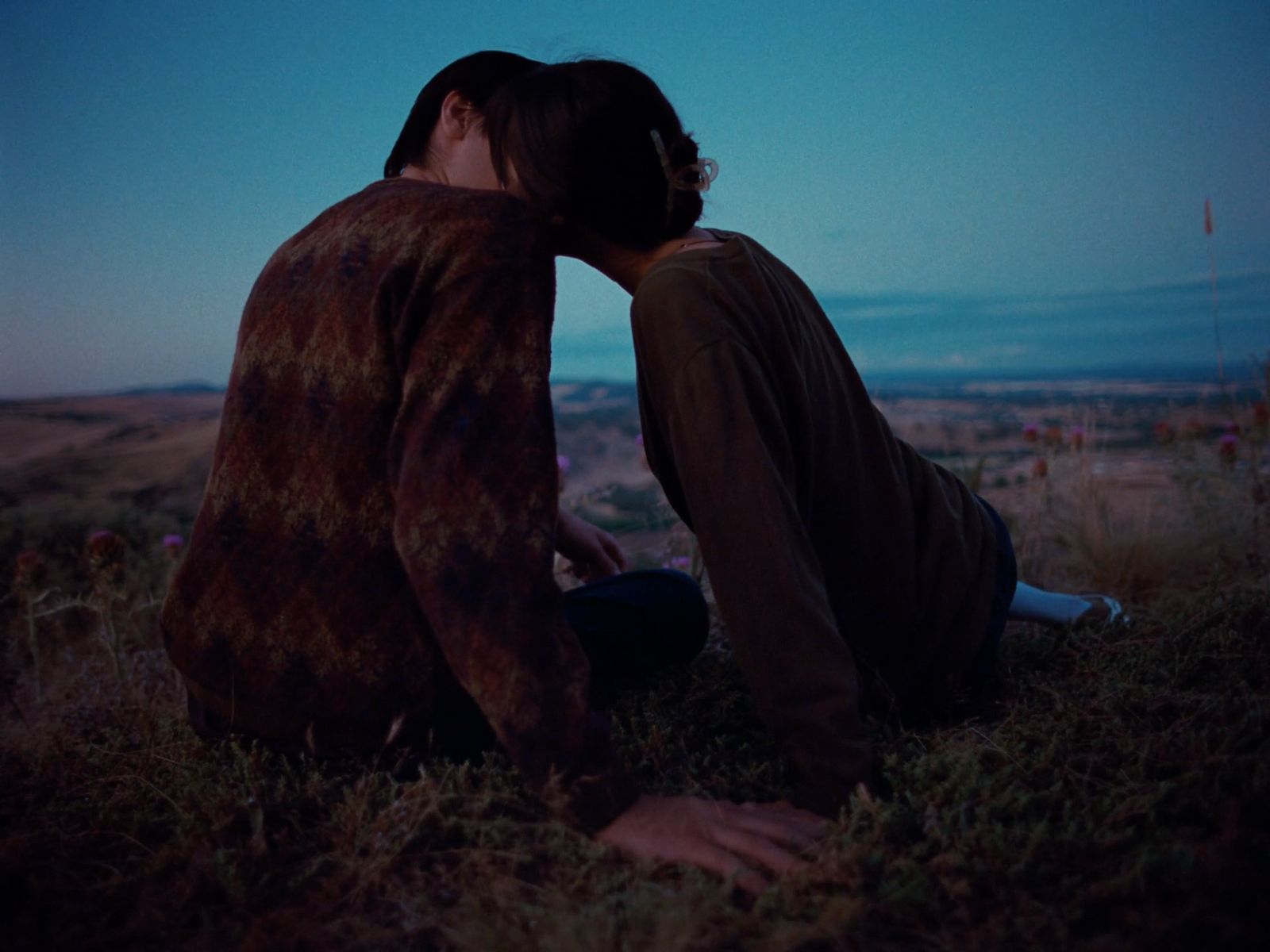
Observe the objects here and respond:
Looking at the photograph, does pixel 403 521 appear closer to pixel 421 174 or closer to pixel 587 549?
pixel 421 174

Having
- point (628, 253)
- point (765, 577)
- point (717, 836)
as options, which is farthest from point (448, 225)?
point (717, 836)

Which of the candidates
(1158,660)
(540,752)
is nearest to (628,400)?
(1158,660)

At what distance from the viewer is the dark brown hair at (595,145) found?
157 cm

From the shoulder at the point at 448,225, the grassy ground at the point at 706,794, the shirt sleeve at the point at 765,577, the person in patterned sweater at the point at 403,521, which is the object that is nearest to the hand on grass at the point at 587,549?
the grassy ground at the point at 706,794

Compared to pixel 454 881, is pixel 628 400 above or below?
above

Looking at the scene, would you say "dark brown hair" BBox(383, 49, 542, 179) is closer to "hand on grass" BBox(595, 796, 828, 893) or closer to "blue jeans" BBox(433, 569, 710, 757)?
"blue jeans" BBox(433, 569, 710, 757)

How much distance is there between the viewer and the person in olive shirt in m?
1.45

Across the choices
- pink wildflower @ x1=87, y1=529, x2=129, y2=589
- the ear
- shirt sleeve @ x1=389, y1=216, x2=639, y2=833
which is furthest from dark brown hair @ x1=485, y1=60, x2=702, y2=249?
pink wildflower @ x1=87, y1=529, x2=129, y2=589

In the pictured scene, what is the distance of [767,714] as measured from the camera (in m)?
1.50

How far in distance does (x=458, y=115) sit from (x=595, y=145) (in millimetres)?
393

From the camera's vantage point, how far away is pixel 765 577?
1.45 metres

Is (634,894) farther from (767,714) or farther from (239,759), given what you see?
(239,759)

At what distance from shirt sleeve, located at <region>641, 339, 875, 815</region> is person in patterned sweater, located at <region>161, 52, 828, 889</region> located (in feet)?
0.47

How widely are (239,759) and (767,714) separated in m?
1.01
